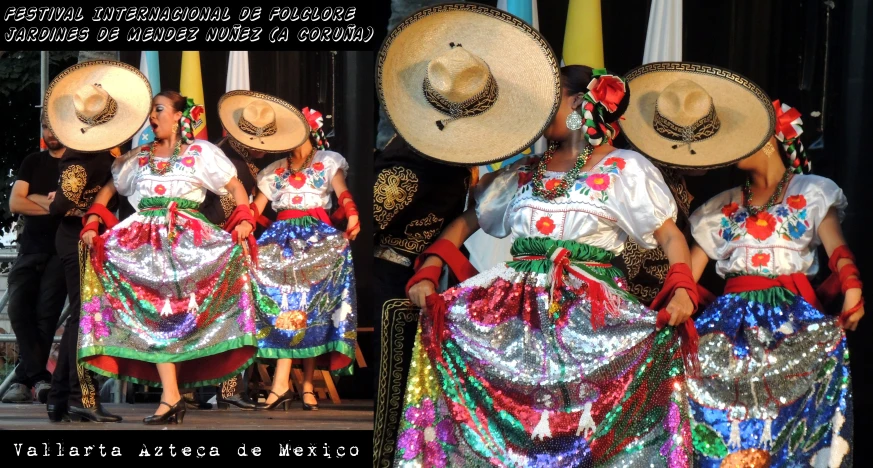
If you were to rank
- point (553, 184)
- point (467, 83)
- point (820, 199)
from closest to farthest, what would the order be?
point (553, 184) → point (467, 83) → point (820, 199)

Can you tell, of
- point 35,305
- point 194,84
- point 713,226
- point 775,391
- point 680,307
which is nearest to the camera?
point 680,307

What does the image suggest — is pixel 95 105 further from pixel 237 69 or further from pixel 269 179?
pixel 269 179

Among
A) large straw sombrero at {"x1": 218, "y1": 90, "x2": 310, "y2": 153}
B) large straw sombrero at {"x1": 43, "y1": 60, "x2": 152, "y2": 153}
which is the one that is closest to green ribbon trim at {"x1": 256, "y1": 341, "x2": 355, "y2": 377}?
large straw sombrero at {"x1": 218, "y1": 90, "x2": 310, "y2": 153}

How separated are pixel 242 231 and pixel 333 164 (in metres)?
0.49

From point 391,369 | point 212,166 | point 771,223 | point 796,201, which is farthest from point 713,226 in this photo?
point 212,166

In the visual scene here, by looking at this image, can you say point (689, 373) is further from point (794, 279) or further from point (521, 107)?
point (521, 107)

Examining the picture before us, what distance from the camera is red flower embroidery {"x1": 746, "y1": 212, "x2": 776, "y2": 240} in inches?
173

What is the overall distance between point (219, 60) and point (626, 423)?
2416mm

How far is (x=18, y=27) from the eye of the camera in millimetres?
4910

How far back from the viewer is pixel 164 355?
16.7ft

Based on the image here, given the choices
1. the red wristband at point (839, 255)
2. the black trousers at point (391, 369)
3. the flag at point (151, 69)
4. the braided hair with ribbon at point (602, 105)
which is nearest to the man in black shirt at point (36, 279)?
the flag at point (151, 69)

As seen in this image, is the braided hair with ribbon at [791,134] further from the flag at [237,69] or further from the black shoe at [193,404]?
the black shoe at [193,404]

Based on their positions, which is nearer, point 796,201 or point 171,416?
point 796,201

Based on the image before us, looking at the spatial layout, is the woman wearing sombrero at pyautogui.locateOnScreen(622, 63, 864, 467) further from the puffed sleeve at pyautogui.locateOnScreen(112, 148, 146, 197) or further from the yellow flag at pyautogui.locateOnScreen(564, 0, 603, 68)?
the puffed sleeve at pyautogui.locateOnScreen(112, 148, 146, 197)
